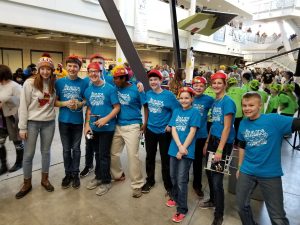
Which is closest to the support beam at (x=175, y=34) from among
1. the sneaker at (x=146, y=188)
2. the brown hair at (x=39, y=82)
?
the sneaker at (x=146, y=188)

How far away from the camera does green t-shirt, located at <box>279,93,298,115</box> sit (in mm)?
5918

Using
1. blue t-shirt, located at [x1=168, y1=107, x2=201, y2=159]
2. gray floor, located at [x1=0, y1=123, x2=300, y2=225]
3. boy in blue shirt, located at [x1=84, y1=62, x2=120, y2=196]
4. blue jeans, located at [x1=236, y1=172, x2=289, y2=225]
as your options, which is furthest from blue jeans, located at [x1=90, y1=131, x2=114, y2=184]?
blue jeans, located at [x1=236, y1=172, x2=289, y2=225]

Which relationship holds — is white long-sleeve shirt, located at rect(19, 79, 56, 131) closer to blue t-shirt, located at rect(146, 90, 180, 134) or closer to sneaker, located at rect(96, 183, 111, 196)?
sneaker, located at rect(96, 183, 111, 196)

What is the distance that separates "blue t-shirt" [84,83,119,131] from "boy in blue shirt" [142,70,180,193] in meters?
0.48

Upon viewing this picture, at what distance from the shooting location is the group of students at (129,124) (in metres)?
2.71

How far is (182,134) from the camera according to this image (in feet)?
9.01

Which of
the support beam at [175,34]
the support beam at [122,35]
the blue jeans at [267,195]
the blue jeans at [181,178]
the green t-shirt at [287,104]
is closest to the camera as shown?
the blue jeans at [267,195]

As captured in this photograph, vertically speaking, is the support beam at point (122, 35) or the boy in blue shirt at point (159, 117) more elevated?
the support beam at point (122, 35)

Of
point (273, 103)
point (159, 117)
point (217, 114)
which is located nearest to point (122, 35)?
point (159, 117)

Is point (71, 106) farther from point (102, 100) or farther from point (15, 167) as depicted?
point (15, 167)

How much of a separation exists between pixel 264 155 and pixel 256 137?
0.56 feet

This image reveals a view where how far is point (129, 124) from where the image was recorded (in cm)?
327

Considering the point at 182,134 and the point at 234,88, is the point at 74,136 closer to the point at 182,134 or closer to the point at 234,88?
the point at 182,134

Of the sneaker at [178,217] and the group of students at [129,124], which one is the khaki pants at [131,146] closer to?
the group of students at [129,124]
